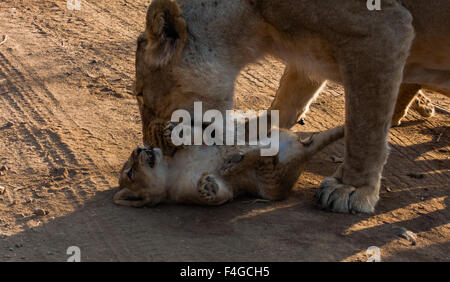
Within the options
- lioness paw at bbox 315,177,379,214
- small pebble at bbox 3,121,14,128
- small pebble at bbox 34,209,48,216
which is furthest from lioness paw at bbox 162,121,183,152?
small pebble at bbox 3,121,14,128

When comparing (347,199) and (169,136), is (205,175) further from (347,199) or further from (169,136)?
(347,199)

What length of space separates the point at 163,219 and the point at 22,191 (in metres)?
1.04

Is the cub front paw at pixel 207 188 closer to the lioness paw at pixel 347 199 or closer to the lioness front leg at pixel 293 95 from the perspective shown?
the lioness paw at pixel 347 199

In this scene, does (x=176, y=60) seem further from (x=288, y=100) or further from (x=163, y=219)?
(x=288, y=100)

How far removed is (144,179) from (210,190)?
409mm

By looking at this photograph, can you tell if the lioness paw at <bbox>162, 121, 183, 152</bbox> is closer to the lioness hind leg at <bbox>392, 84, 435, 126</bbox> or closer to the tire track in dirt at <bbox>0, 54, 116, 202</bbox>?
the tire track in dirt at <bbox>0, 54, 116, 202</bbox>

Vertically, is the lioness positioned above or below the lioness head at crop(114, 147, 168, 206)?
above

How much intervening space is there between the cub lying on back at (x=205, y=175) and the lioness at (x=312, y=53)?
20 cm

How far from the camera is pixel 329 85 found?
252 inches

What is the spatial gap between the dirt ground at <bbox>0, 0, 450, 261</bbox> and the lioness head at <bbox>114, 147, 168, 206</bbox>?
0.08 m

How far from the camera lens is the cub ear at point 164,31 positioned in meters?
3.99

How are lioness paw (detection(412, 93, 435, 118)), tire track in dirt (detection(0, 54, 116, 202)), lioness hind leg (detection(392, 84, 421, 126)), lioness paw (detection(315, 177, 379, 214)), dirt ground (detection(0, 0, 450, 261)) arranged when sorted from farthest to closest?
lioness paw (detection(412, 93, 435, 118)) < lioness hind leg (detection(392, 84, 421, 126)) < tire track in dirt (detection(0, 54, 116, 202)) < lioness paw (detection(315, 177, 379, 214)) < dirt ground (detection(0, 0, 450, 261))

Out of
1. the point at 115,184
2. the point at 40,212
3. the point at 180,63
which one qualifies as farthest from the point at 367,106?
the point at 40,212

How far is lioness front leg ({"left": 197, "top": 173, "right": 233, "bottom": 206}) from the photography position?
398 centimetres
